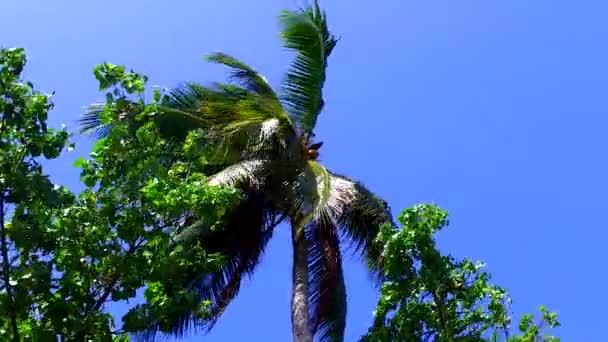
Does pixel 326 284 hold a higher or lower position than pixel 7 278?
higher

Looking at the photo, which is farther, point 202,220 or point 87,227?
point 202,220

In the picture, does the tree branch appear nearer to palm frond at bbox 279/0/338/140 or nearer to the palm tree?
the palm tree

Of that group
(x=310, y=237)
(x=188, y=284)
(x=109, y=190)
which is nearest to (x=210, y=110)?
(x=310, y=237)

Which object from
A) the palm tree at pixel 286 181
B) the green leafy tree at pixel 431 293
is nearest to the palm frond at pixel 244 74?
the palm tree at pixel 286 181

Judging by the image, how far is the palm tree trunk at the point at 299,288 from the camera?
14188 millimetres

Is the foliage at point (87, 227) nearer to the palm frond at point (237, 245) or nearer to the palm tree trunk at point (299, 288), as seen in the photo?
the palm tree trunk at point (299, 288)

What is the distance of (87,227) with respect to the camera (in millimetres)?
8070

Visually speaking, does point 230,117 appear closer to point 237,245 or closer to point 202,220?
point 237,245

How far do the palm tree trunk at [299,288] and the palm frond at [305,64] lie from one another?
2.33m

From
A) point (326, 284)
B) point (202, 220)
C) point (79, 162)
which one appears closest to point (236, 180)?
point (326, 284)

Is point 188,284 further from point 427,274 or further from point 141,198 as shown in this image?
point 141,198

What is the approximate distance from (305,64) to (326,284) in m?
4.42

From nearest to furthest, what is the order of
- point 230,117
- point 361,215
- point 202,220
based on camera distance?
point 202,220 < point 361,215 < point 230,117

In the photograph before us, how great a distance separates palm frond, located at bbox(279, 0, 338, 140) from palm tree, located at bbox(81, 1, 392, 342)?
2 centimetres
